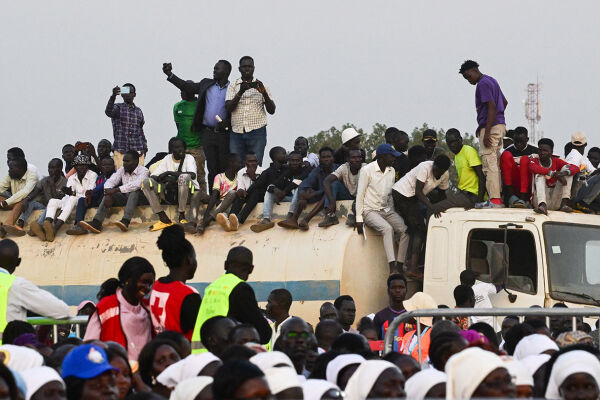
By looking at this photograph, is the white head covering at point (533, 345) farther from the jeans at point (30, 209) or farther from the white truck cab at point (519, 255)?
the jeans at point (30, 209)

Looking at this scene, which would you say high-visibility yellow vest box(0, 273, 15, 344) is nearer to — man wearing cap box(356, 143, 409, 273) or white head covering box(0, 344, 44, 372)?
white head covering box(0, 344, 44, 372)

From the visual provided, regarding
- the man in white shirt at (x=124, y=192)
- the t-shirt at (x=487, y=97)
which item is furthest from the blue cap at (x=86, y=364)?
the man in white shirt at (x=124, y=192)

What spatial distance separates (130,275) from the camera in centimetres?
797

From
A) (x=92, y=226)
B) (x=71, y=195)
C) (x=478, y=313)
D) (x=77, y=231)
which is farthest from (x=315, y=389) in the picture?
(x=71, y=195)

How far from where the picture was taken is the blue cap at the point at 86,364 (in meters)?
6.04

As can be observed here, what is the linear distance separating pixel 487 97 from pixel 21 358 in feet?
25.3

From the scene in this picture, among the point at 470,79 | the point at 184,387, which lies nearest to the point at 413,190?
the point at 470,79

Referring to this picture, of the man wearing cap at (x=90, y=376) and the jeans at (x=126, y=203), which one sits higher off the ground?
the jeans at (x=126, y=203)

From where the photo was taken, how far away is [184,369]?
6.61 m

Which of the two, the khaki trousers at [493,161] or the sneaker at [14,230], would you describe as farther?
the sneaker at [14,230]

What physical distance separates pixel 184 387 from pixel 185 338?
1.51 m

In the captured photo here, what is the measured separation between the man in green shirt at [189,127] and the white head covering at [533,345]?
8145mm

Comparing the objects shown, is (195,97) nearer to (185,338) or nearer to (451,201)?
(451,201)

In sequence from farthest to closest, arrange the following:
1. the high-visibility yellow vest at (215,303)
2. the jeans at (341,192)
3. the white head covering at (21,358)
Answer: the jeans at (341,192) → the high-visibility yellow vest at (215,303) → the white head covering at (21,358)
